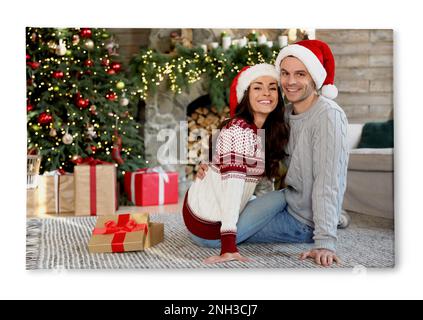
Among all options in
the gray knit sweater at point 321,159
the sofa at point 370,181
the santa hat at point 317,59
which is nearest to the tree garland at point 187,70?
the santa hat at point 317,59

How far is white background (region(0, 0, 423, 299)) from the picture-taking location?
2.40 metres

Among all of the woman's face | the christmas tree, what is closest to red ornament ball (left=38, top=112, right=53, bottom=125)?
the christmas tree

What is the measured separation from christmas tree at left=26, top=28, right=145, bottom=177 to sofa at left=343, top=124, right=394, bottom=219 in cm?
97

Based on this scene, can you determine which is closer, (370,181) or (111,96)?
(370,181)

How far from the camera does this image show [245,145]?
2490 mm

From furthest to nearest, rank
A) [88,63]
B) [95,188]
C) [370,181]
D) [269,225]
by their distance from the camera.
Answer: [88,63]
[95,188]
[370,181]
[269,225]

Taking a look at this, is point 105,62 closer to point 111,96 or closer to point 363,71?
point 111,96

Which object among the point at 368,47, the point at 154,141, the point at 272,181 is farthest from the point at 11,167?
the point at 368,47

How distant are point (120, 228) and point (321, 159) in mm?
872

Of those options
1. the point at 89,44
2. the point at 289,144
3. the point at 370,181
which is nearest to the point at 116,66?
the point at 89,44

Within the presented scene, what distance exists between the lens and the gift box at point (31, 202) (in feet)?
8.47

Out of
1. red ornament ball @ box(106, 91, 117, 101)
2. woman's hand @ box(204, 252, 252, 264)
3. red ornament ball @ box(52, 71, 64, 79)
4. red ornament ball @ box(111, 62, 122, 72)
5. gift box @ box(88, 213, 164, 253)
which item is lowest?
woman's hand @ box(204, 252, 252, 264)

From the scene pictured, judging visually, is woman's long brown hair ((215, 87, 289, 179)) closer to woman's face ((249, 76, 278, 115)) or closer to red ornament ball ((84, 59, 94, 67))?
woman's face ((249, 76, 278, 115))

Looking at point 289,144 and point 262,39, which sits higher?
point 262,39
